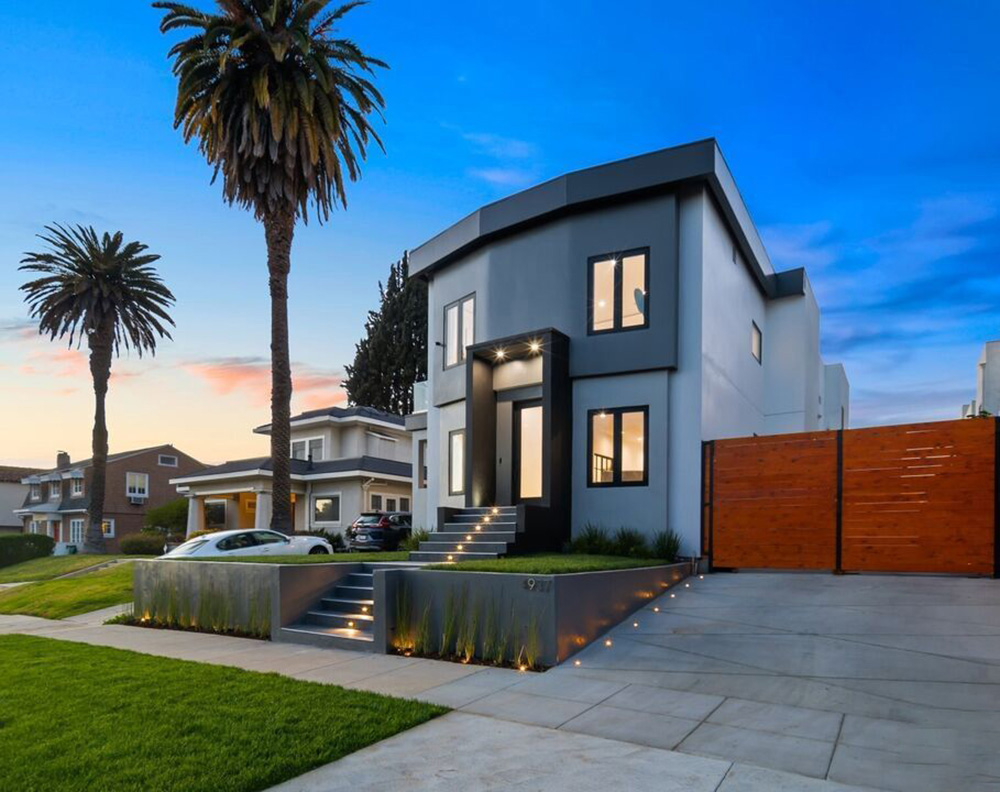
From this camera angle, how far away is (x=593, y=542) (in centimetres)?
1343

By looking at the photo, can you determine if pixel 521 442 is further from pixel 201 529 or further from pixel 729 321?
pixel 201 529

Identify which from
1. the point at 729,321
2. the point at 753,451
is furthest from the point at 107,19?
the point at 753,451

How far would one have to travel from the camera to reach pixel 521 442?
1584 centimetres

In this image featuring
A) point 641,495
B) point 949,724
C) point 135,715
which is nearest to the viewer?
point 949,724

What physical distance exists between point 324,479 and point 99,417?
12.4 meters

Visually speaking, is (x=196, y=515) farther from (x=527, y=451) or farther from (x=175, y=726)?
(x=175, y=726)

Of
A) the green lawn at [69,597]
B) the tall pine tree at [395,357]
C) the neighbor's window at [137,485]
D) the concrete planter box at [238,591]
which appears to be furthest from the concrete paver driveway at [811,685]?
the neighbor's window at [137,485]

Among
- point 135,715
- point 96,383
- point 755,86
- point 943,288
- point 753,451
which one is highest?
point 755,86

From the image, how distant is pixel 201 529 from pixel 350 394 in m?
12.8

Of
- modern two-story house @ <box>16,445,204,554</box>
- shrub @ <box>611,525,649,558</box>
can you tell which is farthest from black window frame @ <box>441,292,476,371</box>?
modern two-story house @ <box>16,445,204,554</box>

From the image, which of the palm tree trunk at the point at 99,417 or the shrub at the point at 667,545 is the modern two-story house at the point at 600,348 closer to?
the shrub at the point at 667,545

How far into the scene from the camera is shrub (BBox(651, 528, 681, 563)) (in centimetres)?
1282

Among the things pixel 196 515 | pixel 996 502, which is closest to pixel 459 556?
pixel 996 502

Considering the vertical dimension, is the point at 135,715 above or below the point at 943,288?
below
